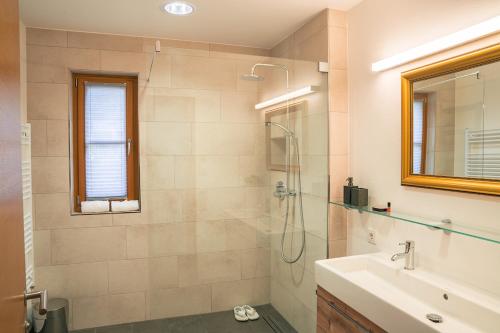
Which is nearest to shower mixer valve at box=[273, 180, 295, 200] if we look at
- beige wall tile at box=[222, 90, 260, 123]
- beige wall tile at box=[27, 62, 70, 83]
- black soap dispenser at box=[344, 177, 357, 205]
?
black soap dispenser at box=[344, 177, 357, 205]

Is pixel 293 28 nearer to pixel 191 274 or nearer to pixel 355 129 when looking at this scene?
pixel 355 129

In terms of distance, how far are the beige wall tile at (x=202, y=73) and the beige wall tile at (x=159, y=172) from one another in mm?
540

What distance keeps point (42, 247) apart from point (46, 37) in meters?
1.76

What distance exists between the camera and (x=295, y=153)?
101 inches

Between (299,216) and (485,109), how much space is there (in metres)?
1.44

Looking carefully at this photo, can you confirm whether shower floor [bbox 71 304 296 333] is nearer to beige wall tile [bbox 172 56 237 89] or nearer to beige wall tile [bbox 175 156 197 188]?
beige wall tile [bbox 175 156 197 188]

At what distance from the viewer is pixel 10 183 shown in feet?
3.21

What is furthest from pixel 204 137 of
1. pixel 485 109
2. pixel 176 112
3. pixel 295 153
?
pixel 485 109

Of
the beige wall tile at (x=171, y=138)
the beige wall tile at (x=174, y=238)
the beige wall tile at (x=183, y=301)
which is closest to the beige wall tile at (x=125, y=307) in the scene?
the beige wall tile at (x=183, y=301)

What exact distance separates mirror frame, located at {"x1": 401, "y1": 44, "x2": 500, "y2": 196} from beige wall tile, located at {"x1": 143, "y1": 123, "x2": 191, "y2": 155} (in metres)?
1.41

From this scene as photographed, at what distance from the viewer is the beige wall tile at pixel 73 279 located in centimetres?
284

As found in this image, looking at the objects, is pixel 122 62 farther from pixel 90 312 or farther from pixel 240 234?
pixel 90 312

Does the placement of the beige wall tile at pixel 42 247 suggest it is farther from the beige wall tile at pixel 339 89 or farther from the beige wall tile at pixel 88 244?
the beige wall tile at pixel 339 89

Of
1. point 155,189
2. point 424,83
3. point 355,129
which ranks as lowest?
point 155,189
